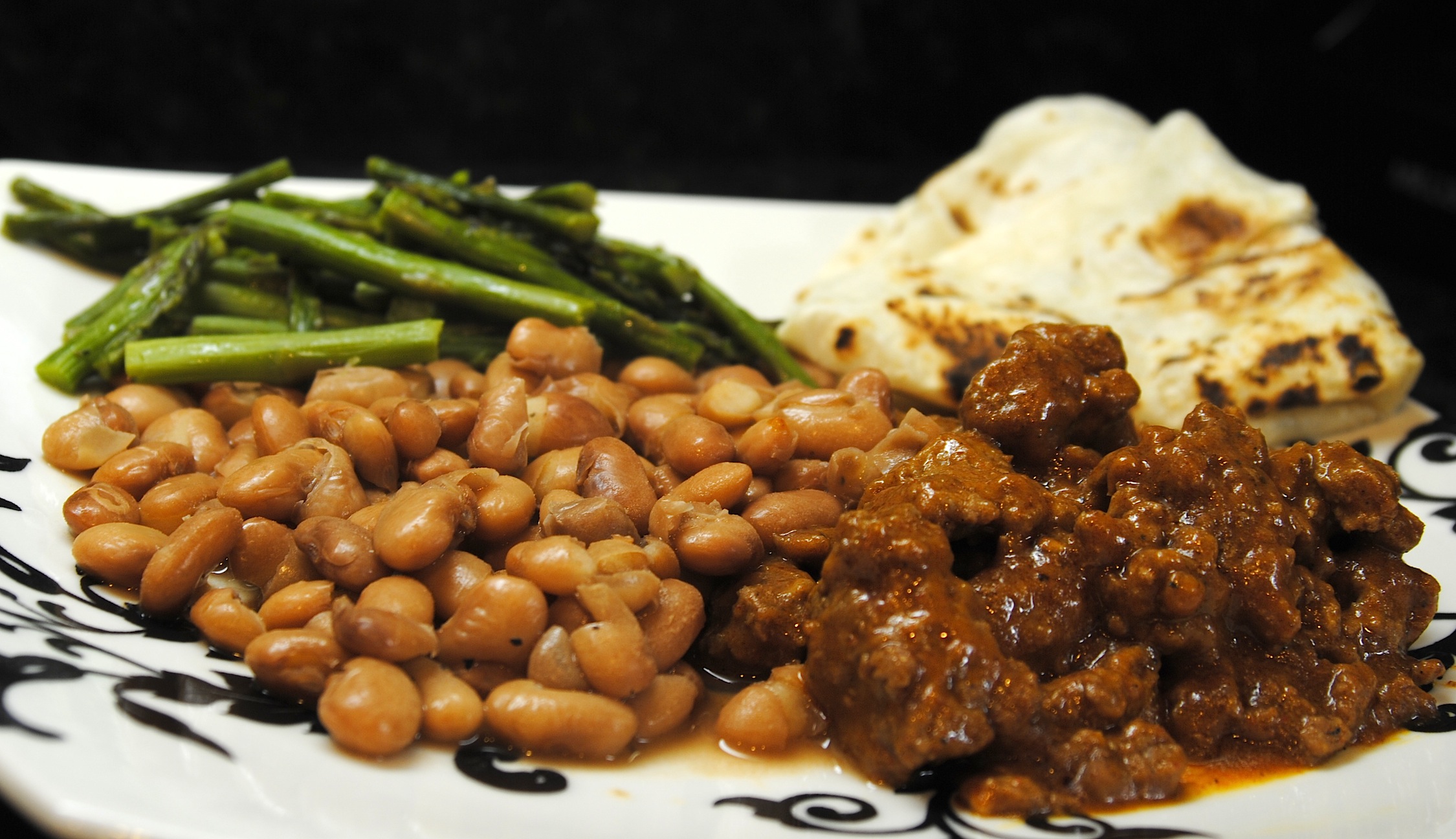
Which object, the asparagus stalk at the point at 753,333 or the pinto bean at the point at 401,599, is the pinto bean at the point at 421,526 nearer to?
the pinto bean at the point at 401,599

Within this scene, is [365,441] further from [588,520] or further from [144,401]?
[144,401]

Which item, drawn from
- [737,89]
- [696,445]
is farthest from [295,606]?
[737,89]

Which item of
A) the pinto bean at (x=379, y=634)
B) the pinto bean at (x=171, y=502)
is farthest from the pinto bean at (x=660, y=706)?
the pinto bean at (x=171, y=502)

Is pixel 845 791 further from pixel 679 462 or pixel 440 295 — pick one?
pixel 440 295

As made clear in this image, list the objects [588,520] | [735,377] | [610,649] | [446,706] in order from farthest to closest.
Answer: [735,377] < [588,520] < [610,649] < [446,706]

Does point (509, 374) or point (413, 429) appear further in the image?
point (509, 374)

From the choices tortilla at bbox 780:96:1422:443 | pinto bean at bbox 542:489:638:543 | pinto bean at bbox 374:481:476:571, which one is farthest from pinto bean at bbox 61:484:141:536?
tortilla at bbox 780:96:1422:443

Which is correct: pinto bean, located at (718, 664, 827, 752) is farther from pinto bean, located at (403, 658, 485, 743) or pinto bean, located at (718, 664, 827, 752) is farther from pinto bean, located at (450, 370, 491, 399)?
pinto bean, located at (450, 370, 491, 399)
